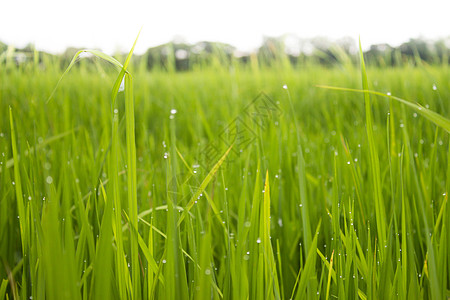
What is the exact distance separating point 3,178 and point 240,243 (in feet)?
1.72

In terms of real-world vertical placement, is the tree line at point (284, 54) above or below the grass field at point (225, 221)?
above

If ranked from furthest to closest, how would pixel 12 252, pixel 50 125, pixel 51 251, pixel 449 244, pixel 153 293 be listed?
1. pixel 50 125
2. pixel 12 252
3. pixel 449 244
4. pixel 153 293
5. pixel 51 251

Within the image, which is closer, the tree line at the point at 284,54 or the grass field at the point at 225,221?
the grass field at the point at 225,221

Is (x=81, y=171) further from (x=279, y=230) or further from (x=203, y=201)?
(x=279, y=230)

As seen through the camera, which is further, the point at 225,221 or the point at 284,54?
the point at 284,54

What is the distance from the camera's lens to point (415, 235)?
0.77 m

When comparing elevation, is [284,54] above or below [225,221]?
above

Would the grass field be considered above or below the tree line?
below

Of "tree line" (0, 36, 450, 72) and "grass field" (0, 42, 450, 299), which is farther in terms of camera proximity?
"tree line" (0, 36, 450, 72)

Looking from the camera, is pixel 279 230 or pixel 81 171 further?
pixel 81 171

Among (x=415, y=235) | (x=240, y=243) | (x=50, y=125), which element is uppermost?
(x=50, y=125)

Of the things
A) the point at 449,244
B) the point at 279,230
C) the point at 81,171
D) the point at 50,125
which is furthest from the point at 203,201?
the point at 50,125

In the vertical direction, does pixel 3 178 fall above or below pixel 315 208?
above

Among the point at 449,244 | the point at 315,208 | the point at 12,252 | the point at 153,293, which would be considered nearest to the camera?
the point at 153,293
